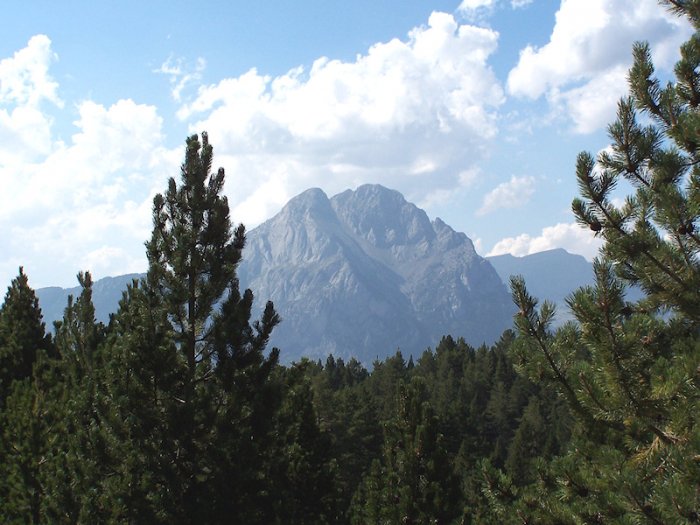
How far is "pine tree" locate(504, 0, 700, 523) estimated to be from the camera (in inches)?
221

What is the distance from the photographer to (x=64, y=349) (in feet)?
63.2

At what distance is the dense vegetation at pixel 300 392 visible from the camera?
19.7ft

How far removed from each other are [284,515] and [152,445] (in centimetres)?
536

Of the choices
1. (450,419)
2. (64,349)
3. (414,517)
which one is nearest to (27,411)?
(64,349)

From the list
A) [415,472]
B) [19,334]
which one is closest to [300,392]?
[415,472]

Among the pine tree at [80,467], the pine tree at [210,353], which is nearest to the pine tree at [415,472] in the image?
the pine tree at [210,353]

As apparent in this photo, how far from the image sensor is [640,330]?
5781 mm

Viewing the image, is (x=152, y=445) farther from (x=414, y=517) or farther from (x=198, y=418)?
(x=414, y=517)

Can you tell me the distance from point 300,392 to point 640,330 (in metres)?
18.0

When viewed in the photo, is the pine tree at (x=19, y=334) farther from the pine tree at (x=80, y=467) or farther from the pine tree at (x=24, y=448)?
the pine tree at (x=80, y=467)

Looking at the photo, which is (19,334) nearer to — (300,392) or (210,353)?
(300,392)

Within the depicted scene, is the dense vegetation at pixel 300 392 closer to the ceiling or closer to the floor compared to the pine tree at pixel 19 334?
closer to the floor

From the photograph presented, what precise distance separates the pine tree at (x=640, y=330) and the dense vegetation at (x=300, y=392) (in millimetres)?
22

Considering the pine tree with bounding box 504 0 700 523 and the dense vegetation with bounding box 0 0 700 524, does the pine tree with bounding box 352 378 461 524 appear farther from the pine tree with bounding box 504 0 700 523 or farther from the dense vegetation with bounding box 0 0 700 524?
the pine tree with bounding box 504 0 700 523
